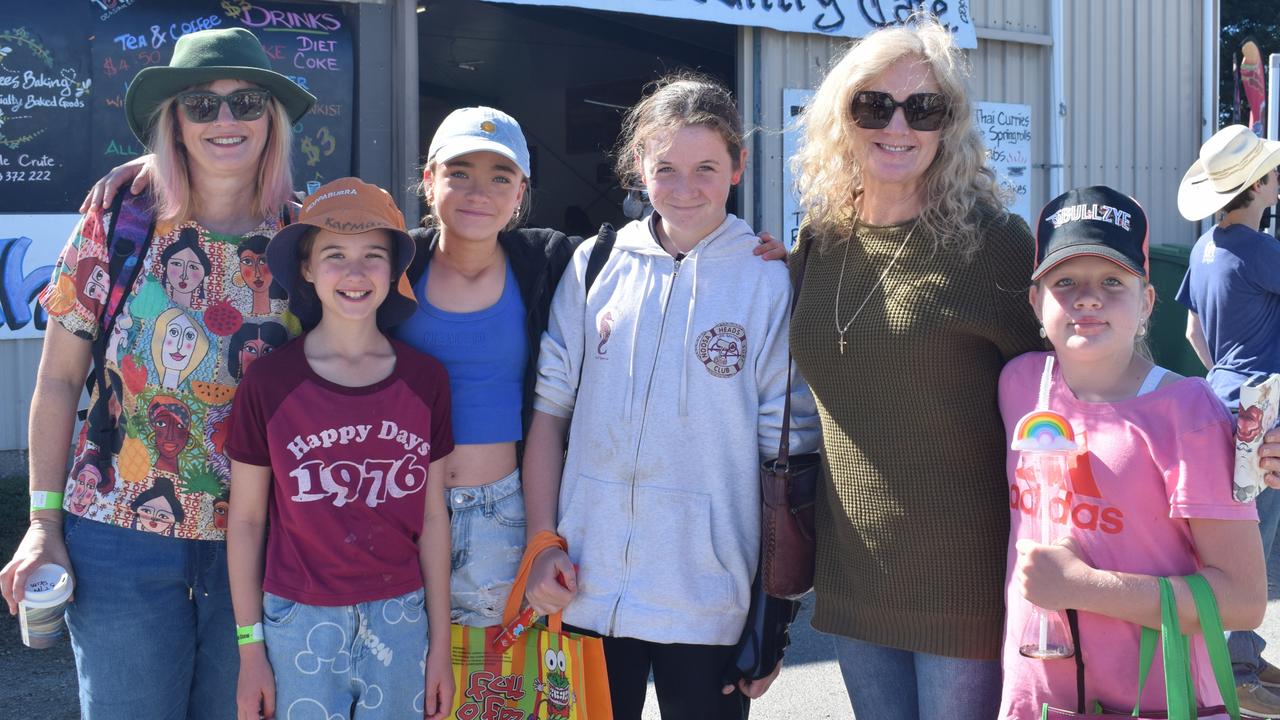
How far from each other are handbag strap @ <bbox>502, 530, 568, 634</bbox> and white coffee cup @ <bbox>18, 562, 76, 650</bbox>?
99cm

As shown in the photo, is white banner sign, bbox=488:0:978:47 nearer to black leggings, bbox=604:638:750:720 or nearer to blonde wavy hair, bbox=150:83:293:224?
blonde wavy hair, bbox=150:83:293:224

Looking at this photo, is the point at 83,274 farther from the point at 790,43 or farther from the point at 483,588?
the point at 790,43

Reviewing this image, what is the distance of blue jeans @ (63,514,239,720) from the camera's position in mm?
2545

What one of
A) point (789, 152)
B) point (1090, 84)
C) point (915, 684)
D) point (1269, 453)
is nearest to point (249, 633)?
point (915, 684)

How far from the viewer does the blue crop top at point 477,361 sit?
2848mm

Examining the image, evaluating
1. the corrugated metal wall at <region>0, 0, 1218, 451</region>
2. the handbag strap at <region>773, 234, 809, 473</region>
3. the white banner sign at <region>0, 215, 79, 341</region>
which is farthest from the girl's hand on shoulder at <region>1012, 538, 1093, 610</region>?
the corrugated metal wall at <region>0, 0, 1218, 451</region>

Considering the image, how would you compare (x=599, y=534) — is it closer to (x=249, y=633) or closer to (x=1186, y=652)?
(x=249, y=633)

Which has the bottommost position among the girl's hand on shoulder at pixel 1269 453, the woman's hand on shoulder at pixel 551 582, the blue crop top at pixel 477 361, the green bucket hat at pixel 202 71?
the woman's hand on shoulder at pixel 551 582

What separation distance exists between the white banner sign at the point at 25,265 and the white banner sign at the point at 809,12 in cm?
318

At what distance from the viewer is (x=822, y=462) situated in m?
2.65

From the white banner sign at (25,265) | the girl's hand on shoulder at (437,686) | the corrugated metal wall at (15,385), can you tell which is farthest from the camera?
the corrugated metal wall at (15,385)

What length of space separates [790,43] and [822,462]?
232 inches

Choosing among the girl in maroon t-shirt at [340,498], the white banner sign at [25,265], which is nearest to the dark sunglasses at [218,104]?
the girl in maroon t-shirt at [340,498]

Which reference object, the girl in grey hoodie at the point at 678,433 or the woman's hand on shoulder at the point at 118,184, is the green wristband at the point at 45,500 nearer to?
the woman's hand on shoulder at the point at 118,184
